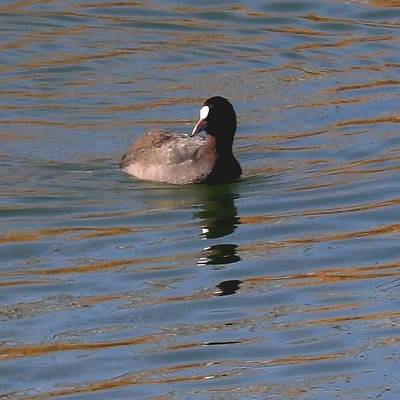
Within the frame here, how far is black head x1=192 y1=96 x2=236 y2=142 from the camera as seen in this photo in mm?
13762

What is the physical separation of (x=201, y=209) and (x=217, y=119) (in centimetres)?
103

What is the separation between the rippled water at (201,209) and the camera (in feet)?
29.7

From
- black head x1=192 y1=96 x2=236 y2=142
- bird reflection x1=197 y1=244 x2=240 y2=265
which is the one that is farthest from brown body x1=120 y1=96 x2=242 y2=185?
bird reflection x1=197 y1=244 x2=240 y2=265

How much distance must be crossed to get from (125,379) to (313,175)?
5412 millimetres

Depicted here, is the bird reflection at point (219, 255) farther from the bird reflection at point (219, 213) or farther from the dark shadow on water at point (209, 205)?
the bird reflection at point (219, 213)

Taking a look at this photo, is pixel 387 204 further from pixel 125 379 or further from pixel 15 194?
pixel 125 379

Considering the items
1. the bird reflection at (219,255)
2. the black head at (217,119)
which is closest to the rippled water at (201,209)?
the bird reflection at (219,255)

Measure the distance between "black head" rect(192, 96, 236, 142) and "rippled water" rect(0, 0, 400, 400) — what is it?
449mm

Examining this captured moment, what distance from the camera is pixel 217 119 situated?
1379cm

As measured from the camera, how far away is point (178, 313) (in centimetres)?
1009

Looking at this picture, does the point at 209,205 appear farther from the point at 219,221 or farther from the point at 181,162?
the point at 181,162

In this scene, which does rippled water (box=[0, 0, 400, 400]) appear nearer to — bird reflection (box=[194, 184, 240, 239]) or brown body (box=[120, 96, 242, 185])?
bird reflection (box=[194, 184, 240, 239])

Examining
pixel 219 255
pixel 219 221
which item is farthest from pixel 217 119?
pixel 219 255

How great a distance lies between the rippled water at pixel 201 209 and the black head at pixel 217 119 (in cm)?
45
